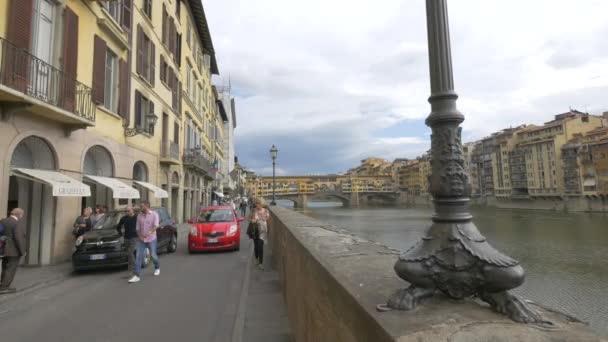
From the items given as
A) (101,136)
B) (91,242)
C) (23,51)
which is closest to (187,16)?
(101,136)

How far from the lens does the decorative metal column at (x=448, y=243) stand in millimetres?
1798

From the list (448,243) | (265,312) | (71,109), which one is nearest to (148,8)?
(71,109)

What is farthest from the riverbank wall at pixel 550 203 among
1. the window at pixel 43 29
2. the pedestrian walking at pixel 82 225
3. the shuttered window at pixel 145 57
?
the window at pixel 43 29

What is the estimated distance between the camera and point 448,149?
2.20 m

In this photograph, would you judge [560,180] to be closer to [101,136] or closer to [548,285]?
[548,285]

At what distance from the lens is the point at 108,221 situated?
34.1ft

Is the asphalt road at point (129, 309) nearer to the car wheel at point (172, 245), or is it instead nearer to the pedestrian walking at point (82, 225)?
the pedestrian walking at point (82, 225)

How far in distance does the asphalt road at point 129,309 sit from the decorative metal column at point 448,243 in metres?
3.83

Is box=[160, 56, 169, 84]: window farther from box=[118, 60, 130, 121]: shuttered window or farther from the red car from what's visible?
the red car

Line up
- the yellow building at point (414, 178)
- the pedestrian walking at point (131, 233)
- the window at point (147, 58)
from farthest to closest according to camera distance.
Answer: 1. the yellow building at point (414, 178)
2. the window at point (147, 58)
3. the pedestrian walking at point (131, 233)

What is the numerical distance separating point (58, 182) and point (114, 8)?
27.7 ft

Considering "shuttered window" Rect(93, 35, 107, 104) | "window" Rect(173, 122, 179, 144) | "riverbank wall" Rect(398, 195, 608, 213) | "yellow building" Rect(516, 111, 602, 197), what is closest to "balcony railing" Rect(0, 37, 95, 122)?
"shuttered window" Rect(93, 35, 107, 104)

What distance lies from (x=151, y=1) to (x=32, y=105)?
12692 mm

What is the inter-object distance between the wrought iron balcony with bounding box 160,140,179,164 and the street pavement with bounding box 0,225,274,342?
478 inches
